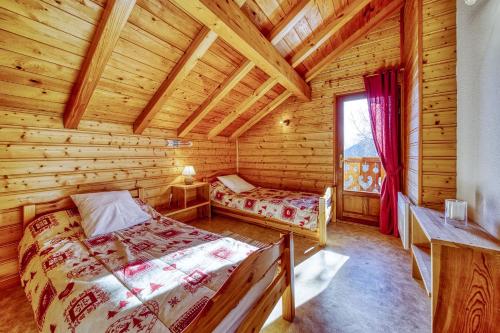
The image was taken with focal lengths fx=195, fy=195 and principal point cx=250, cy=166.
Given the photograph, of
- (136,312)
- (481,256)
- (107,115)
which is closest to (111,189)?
(107,115)

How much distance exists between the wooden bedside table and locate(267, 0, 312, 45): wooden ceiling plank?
7.97 feet

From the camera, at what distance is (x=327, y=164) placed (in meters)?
3.53

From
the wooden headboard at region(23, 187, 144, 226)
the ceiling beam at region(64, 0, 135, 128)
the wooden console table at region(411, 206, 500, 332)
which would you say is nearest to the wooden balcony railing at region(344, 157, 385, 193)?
the wooden console table at region(411, 206, 500, 332)

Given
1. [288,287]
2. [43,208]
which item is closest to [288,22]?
[288,287]

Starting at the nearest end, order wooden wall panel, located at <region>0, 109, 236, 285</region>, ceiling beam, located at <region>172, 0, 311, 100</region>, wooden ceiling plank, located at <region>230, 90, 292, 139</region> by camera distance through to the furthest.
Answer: ceiling beam, located at <region>172, 0, 311, 100</region> → wooden wall panel, located at <region>0, 109, 236, 285</region> → wooden ceiling plank, located at <region>230, 90, 292, 139</region>

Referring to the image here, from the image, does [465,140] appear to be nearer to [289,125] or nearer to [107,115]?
[289,125]

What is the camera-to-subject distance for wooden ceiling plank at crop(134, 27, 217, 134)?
1938 mm

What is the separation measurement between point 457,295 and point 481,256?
0.85 ft

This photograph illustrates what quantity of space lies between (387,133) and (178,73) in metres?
2.97

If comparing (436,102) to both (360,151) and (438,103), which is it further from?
(360,151)

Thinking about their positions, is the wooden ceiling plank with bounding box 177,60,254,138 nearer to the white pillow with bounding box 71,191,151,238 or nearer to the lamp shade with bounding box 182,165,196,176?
the lamp shade with bounding box 182,165,196,176

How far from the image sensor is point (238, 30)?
1818 mm

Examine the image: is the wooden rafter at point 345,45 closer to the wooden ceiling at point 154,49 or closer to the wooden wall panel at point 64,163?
the wooden ceiling at point 154,49

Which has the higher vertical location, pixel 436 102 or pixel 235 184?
pixel 436 102
